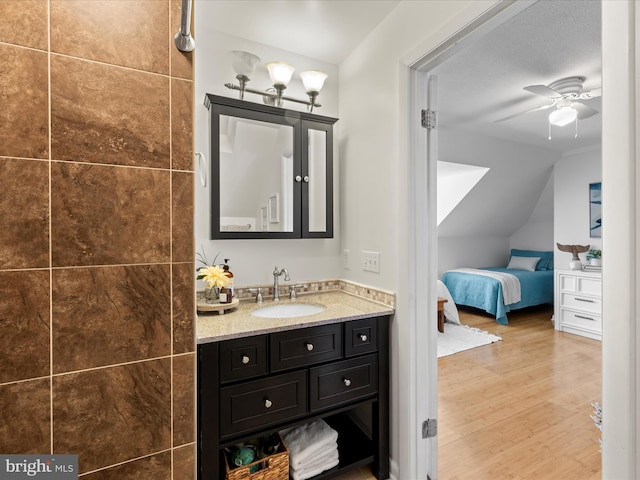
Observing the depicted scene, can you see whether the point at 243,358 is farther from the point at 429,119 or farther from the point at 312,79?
the point at 312,79

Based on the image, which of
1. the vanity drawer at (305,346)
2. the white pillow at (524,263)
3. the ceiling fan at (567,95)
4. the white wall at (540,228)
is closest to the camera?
the vanity drawer at (305,346)

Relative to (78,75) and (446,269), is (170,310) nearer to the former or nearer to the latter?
(78,75)

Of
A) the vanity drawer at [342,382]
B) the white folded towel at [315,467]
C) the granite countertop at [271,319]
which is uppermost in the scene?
the granite countertop at [271,319]

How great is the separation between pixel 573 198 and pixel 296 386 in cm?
491

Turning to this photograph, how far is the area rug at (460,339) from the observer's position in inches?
137

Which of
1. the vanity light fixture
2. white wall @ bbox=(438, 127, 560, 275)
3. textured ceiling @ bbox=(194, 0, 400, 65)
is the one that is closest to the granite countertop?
the vanity light fixture

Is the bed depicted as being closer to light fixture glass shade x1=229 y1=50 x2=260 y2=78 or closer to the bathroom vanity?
the bathroom vanity

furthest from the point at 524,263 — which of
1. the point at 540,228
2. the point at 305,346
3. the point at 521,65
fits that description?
the point at 305,346

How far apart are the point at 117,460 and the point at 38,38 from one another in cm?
126

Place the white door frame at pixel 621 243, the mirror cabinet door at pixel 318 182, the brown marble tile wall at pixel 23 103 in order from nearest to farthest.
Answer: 1. the white door frame at pixel 621 243
2. the brown marble tile wall at pixel 23 103
3. the mirror cabinet door at pixel 318 182

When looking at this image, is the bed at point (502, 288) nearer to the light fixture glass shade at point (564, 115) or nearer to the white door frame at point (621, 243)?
the light fixture glass shade at point (564, 115)

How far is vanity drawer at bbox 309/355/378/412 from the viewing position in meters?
1.47

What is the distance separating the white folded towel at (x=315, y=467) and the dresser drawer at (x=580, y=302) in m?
3.83

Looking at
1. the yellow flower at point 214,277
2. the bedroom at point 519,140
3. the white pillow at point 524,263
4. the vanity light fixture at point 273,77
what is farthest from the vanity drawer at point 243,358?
the white pillow at point 524,263
